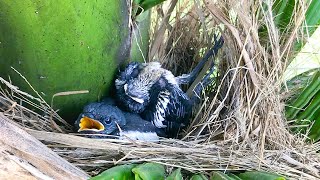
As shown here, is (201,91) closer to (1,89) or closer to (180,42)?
(180,42)

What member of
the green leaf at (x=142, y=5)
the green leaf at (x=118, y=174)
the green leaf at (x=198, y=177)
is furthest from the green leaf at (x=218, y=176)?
the green leaf at (x=142, y=5)

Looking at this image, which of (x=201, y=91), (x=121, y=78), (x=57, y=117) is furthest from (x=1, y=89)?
(x=201, y=91)

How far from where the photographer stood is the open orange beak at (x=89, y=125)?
814 millimetres

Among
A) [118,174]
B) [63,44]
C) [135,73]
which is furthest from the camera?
[135,73]

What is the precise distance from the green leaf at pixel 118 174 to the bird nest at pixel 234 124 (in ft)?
0.20

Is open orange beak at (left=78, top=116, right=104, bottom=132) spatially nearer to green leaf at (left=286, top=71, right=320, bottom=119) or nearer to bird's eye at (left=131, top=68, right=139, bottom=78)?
bird's eye at (left=131, top=68, right=139, bottom=78)

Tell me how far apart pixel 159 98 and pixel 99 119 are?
0.48 feet

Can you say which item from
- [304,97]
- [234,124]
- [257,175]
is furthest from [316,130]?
[257,175]

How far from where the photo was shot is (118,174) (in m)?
0.60

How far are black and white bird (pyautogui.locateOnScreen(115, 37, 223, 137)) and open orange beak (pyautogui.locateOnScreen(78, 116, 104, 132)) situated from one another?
0.30ft

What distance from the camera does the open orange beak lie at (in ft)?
2.67

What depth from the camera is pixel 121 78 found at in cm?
88

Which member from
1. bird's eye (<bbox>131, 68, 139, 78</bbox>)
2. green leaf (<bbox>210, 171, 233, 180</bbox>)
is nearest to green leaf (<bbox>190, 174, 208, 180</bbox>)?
green leaf (<bbox>210, 171, 233, 180</bbox>)

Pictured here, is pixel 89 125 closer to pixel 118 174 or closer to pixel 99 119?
pixel 99 119
